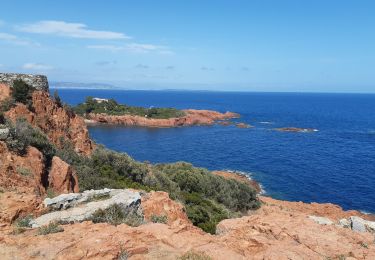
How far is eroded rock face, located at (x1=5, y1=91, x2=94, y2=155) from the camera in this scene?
83.3ft

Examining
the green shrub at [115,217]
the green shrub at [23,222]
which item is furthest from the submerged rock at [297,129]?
the green shrub at [23,222]

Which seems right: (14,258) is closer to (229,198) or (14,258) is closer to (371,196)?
→ (229,198)

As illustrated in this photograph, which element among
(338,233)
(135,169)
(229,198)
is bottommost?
(229,198)

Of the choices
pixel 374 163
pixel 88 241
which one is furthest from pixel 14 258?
pixel 374 163

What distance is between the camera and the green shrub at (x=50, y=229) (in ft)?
34.2

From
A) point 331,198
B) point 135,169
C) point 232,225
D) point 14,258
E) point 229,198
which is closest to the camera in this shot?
point 14,258

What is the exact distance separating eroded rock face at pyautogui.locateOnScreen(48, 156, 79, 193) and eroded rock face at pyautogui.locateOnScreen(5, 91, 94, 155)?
7.03 metres

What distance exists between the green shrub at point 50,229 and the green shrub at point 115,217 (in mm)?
1773

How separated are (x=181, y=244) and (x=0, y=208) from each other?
618cm

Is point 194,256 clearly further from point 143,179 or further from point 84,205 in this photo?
point 143,179

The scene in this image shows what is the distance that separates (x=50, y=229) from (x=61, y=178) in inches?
327

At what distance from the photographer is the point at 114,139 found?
8631 cm

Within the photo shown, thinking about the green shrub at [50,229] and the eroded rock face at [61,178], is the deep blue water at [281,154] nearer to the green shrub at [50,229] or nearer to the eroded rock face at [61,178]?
the eroded rock face at [61,178]

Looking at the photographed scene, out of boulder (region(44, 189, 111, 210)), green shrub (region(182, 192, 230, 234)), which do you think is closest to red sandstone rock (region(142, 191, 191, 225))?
boulder (region(44, 189, 111, 210))
